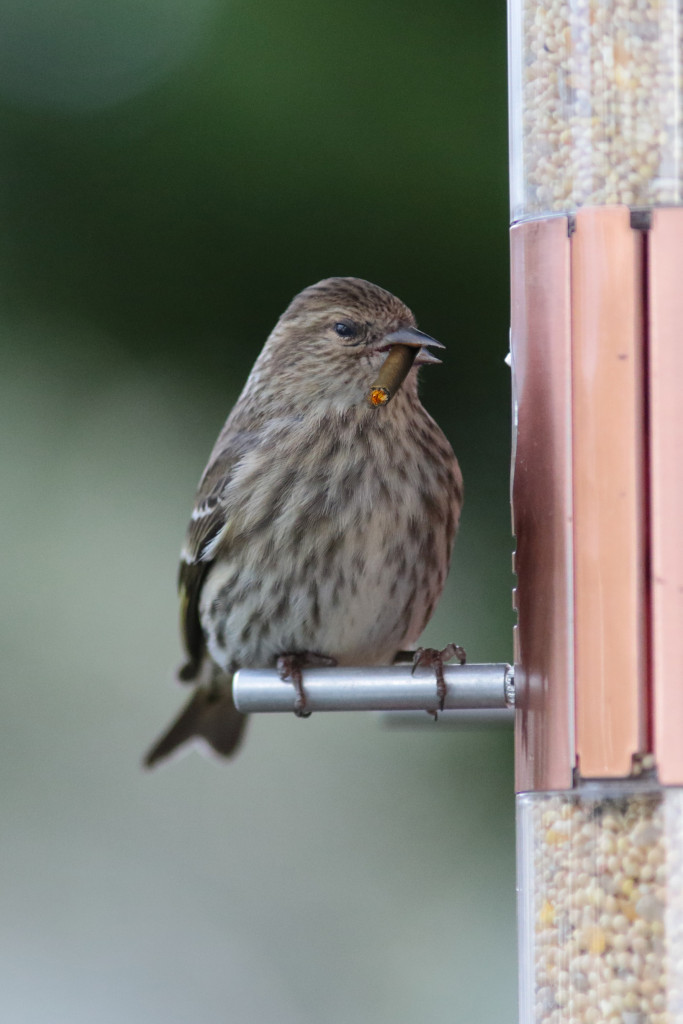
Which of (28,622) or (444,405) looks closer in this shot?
(444,405)

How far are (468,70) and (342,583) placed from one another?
97 cm

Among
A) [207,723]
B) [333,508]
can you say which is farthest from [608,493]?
[207,723]

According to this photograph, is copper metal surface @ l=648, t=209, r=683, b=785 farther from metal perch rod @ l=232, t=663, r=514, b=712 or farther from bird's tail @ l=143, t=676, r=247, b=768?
bird's tail @ l=143, t=676, r=247, b=768

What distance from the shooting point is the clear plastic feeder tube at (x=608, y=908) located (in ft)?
5.05

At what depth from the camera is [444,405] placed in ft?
10.1

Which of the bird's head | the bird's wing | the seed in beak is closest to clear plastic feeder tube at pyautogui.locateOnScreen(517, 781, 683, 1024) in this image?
the seed in beak

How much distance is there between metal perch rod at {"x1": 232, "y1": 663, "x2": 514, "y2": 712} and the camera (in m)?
1.90

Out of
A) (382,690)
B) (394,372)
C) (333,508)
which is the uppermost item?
(394,372)

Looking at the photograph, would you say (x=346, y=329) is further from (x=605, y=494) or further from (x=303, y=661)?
(x=605, y=494)

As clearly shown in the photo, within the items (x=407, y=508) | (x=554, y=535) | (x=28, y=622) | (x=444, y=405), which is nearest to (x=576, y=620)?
(x=554, y=535)

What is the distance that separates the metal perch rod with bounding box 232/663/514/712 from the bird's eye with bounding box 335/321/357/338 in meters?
0.74

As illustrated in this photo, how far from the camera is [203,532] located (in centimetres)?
280

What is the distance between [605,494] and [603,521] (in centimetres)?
2

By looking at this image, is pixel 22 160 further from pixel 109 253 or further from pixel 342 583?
pixel 342 583
